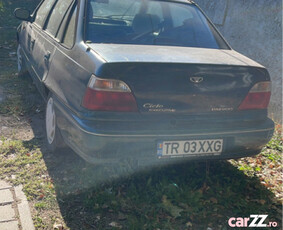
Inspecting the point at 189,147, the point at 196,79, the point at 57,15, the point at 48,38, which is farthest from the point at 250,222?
the point at 57,15

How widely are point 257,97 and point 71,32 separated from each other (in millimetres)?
1820

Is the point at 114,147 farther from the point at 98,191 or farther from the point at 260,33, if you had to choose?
the point at 260,33

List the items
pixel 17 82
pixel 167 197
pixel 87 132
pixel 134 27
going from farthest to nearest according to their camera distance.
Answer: pixel 17 82 → pixel 134 27 → pixel 167 197 → pixel 87 132

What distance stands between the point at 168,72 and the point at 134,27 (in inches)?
37.3

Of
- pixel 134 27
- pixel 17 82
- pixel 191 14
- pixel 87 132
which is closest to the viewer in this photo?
pixel 87 132

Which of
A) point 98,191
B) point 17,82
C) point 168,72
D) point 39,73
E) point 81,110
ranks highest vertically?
point 168,72

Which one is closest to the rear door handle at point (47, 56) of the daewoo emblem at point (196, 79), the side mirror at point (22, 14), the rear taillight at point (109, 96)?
the rear taillight at point (109, 96)

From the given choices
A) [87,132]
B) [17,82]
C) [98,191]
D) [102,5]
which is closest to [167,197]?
[98,191]

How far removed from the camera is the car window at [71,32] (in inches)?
138

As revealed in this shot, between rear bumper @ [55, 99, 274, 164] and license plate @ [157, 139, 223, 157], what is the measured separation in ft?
0.11

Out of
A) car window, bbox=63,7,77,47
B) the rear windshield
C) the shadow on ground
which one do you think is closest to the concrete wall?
the rear windshield

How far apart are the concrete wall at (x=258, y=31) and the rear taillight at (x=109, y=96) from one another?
149 inches

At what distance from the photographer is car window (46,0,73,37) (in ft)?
13.4

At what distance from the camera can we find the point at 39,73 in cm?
427
